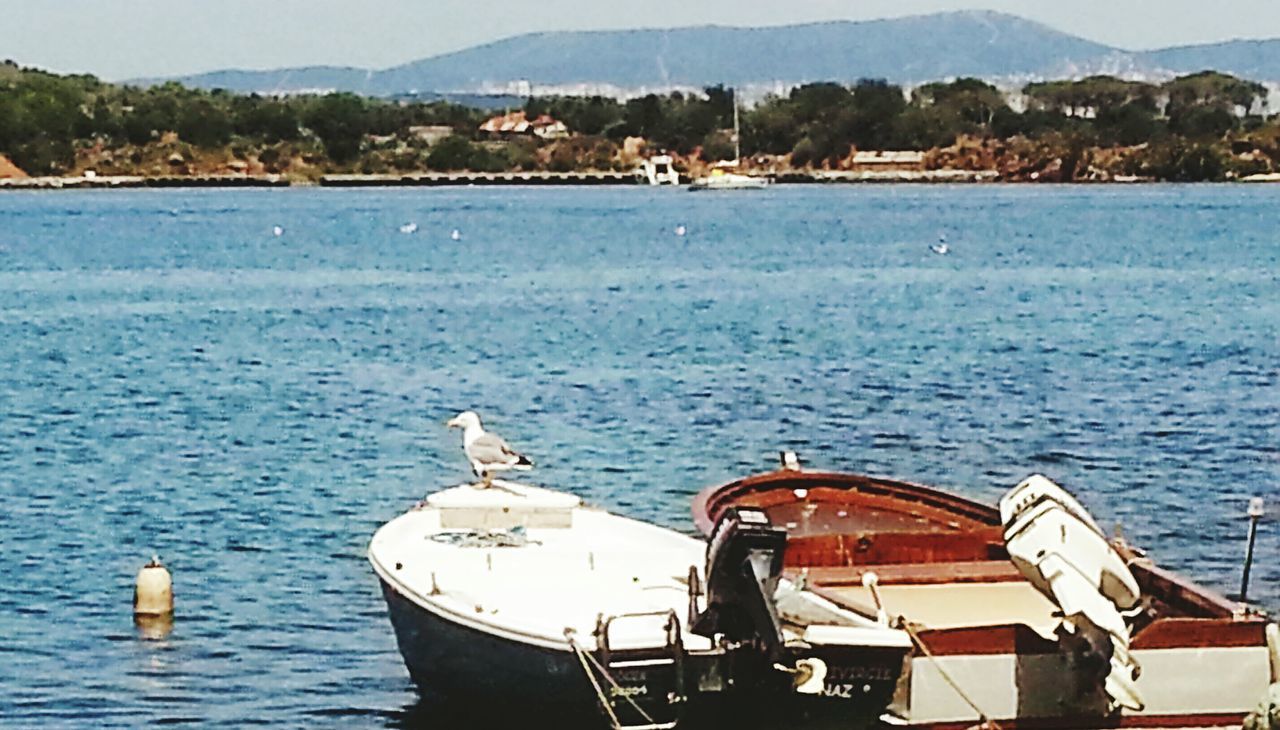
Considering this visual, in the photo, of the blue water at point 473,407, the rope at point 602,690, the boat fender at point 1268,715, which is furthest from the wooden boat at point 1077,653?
the blue water at point 473,407

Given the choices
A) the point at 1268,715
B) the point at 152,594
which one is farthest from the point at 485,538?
the point at 1268,715

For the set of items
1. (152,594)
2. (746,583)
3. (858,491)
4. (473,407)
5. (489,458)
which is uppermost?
(746,583)

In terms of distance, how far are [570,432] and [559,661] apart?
2187cm

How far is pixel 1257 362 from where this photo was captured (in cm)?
5262

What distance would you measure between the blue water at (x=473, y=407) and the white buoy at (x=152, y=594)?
33 centimetres

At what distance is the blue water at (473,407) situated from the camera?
79.6 ft

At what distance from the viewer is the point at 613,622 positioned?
1686 cm

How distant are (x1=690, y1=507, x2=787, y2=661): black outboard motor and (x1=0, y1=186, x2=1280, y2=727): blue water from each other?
215 inches

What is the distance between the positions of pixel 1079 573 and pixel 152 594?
1194 centimetres

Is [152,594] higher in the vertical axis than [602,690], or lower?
lower

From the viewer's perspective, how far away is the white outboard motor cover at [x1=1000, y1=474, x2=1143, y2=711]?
15.5 m

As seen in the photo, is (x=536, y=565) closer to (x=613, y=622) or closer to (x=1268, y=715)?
(x=613, y=622)

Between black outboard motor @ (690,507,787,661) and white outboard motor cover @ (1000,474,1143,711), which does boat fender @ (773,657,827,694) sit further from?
white outboard motor cover @ (1000,474,1143,711)

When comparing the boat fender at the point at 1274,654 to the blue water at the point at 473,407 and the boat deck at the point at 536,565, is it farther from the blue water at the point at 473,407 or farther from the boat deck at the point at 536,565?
the blue water at the point at 473,407
